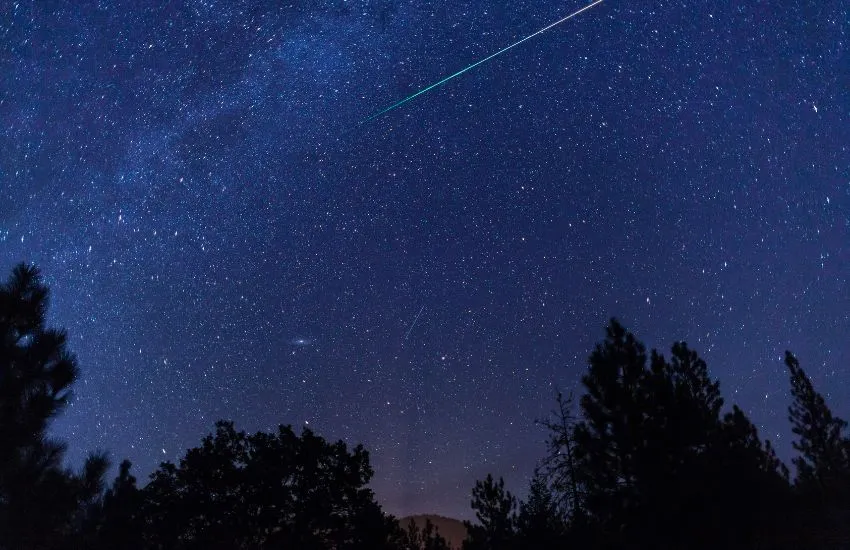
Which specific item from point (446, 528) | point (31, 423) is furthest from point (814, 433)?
point (446, 528)

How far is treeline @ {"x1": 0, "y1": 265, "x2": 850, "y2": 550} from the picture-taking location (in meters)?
8.69

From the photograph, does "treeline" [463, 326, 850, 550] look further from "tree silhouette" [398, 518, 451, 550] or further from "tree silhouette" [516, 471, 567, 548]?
"tree silhouette" [398, 518, 451, 550]

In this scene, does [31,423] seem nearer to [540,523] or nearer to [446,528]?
[540,523]

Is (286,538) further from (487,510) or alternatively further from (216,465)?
(487,510)

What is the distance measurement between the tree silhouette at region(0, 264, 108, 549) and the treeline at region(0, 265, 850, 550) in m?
0.02

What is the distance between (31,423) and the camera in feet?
27.6

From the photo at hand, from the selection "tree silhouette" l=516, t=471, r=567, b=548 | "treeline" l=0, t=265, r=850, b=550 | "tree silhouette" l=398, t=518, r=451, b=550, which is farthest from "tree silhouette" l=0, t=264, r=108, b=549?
"tree silhouette" l=398, t=518, r=451, b=550

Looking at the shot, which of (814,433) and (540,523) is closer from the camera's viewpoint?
(540,523)

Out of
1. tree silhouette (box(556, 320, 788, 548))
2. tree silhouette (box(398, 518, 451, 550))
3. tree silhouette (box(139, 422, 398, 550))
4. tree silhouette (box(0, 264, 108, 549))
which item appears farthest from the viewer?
tree silhouette (box(398, 518, 451, 550))

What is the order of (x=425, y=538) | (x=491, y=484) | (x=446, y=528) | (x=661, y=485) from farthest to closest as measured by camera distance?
(x=446, y=528), (x=425, y=538), (x=491, y=484), (x=661, y=485)

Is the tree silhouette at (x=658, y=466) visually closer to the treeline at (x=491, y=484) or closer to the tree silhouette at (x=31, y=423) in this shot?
the treeline at (x=491, y=484)

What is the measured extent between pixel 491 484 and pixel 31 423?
17603 millimetres

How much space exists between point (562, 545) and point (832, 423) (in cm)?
2167

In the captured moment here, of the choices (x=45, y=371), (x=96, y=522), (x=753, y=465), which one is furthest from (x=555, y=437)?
(x=45, y=371)
